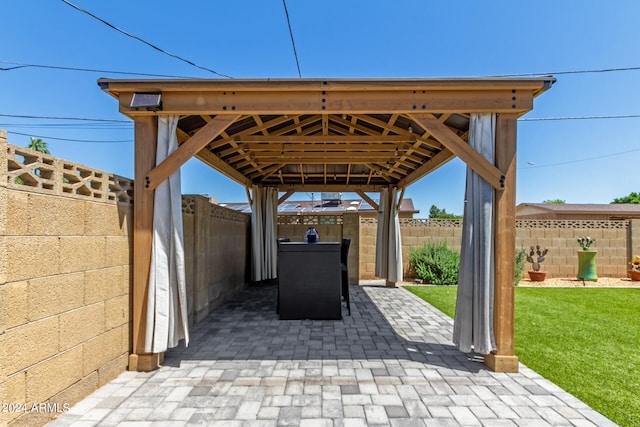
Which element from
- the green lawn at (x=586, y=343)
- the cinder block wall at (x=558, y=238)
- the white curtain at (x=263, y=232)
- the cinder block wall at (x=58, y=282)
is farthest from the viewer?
the cinder block wall at (x=558, y=238)

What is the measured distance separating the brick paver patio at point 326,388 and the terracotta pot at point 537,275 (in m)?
6.08

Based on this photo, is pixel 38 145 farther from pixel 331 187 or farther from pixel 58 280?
pixel 58 280

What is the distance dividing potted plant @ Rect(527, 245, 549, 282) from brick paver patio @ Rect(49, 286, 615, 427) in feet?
20.1

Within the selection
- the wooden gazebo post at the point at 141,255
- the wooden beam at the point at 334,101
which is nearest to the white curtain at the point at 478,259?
the wooden beam at the point at 334,101

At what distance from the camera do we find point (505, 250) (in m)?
3.15

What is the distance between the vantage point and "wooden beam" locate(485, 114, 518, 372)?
3117mm

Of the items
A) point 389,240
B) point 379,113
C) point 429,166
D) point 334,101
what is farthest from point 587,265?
point 334,101

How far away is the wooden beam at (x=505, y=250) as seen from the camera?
3.12 meters

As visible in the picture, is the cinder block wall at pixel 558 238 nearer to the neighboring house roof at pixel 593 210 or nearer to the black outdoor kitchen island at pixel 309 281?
the black outdoor kitchen island at pixel 309 281

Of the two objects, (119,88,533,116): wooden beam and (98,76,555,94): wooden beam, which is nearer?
(98,76,555,94): wooden beam

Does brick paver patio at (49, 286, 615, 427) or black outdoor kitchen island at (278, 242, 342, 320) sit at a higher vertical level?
black outdoor kitchen island at (278, 242, 342, 320)

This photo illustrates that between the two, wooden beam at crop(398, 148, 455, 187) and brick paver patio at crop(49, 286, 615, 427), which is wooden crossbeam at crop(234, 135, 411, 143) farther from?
brick paver patio at crop(49, 286, 615, 427)

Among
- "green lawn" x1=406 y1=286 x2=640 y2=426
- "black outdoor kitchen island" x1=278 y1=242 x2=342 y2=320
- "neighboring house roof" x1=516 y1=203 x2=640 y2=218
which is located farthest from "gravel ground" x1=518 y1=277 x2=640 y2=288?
"neighboring house roof" x1=516 y1=203 x2=640 y2=218

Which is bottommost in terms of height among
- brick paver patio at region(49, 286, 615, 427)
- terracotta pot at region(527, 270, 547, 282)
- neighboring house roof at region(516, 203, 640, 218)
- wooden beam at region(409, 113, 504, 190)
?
terracotta pot at region(527, 270, 547, 282)
